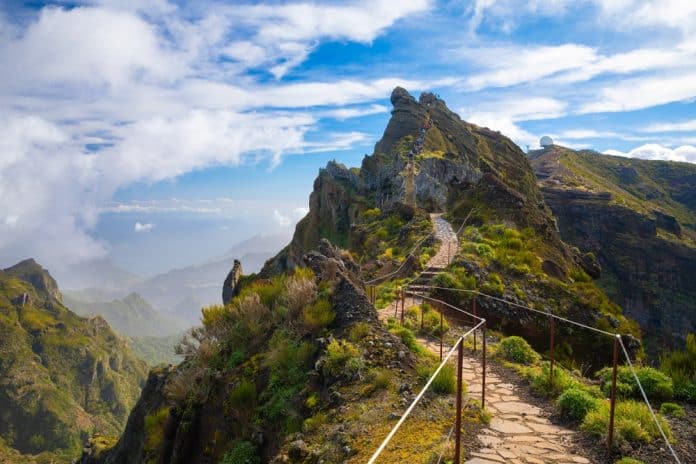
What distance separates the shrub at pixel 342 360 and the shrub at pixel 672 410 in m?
4.58

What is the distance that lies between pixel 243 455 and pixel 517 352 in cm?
648

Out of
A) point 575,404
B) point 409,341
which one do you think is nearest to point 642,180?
point 409,341

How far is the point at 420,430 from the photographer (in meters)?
5.94

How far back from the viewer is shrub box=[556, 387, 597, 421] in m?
6.53

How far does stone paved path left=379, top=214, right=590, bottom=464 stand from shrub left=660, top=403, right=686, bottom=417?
5.00ft

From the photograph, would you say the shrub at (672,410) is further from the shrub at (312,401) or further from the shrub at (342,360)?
the shrub at (312,401)

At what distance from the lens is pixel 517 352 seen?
10398 mm

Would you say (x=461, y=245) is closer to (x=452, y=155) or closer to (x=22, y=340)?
(x=452, y=155)

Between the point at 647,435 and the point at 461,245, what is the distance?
16.0m

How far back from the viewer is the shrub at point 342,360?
7.74m

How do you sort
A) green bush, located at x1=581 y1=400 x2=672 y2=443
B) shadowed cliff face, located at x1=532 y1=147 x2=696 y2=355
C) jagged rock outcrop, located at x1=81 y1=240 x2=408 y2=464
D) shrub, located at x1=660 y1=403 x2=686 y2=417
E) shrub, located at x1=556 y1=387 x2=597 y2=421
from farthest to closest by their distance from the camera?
shadowed cliff face, located at x1=532 y1=147 x2=696 y2=355, jagged rock outcrop, located at x1=81 y1=240 x2=408 y2=464, shrub, located at x1=556 y1=387 x2=597 y2=421, shrub, located at x1=660 y1=403 x2=686 y2=417, green bush, located at x1=581 y1=400 x2=672 y2=443

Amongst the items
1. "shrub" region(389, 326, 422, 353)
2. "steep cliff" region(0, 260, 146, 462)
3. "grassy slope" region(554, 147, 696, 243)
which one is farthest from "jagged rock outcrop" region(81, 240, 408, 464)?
"steep cliff" region(0, 260, 146, 462)

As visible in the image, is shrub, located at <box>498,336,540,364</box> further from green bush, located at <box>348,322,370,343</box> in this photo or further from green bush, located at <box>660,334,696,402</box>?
green bush, located at <box>348,322,370,343</box>

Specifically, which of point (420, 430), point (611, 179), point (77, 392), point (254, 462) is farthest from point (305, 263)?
point (77, 392)
